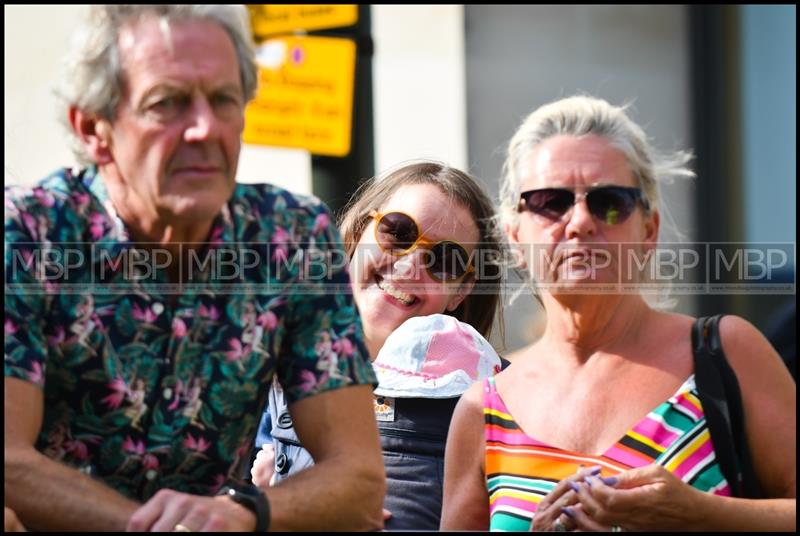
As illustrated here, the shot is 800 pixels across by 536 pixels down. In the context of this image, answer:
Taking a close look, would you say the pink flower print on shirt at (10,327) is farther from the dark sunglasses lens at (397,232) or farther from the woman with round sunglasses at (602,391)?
the dark sunglasses lens at (397,232)

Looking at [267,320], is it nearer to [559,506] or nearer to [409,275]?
[559,506]

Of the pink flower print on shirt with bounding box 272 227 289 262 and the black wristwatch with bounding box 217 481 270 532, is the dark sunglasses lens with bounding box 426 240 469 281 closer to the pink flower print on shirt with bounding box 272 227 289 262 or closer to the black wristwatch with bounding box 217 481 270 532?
the pink flower print on shirt with bounding box 272 227 289 262

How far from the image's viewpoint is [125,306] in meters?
2.66

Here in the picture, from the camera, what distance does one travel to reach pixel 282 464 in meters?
3.42

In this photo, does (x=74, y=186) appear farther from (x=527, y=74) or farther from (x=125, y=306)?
(x=527, y=74)

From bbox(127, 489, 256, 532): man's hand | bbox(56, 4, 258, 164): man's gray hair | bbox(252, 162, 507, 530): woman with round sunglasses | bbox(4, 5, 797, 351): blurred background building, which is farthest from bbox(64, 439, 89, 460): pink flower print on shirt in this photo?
bbox(4, 5, 797, 351): blurred background building

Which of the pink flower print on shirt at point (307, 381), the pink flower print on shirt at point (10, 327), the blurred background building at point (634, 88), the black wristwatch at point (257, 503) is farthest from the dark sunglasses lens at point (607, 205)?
the blurred background building at point (634, 88)

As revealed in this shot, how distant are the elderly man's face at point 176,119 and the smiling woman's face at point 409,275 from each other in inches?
43.9

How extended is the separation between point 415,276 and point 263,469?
68 centimetres

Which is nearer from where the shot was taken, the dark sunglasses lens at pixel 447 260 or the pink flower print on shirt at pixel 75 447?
the pink flower print on shirt at pixel 75 447

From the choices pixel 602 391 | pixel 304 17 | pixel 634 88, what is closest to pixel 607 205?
pixel 602 391

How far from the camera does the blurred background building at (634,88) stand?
A: 7.99 m

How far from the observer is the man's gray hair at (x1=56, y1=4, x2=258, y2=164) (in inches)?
104

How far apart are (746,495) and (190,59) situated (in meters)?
1.46
